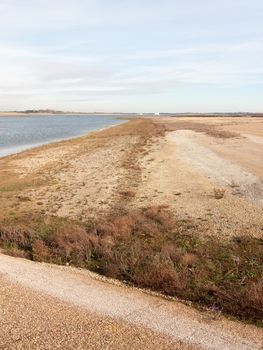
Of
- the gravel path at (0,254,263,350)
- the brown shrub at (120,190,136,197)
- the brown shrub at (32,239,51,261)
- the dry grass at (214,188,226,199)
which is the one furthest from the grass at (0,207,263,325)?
the brown shrub at (120,190,136,197)

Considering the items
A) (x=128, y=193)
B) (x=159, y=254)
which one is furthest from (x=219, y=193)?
(x=159, y=254)

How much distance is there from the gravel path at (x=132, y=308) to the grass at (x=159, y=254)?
1.63 feet

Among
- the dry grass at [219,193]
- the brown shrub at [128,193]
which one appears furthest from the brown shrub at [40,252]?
the dry grass at [219,193]

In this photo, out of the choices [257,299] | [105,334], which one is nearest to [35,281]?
[105,334]

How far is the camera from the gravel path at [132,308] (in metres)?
7.08

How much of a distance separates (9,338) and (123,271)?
3568 millimetres

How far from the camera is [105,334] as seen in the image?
7184mm

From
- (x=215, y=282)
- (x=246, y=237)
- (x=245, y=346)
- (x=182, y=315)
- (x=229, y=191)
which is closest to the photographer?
(x=245, y=346)

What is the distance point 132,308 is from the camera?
8.20 meters

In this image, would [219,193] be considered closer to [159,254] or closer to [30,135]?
[159,254]

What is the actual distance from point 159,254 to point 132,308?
9.20ft

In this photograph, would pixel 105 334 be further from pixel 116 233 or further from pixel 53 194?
pixel 53 194

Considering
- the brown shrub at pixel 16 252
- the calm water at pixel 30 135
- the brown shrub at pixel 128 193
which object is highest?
the brown shrub at pixel 16 252

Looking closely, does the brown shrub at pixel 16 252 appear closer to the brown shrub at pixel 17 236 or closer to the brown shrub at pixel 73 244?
the brown shrub at pixel 17 236
